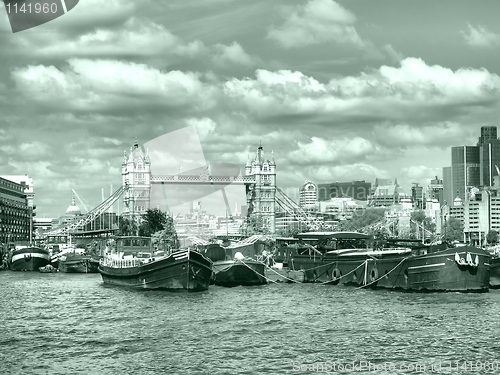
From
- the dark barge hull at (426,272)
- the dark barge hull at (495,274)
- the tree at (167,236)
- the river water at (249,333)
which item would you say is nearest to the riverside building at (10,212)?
the tree at (167,236)

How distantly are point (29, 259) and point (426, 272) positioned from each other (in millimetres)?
66454

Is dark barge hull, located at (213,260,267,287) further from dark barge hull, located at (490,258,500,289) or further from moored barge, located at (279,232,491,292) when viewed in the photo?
dark barge hull, located at (490,258,500,289)

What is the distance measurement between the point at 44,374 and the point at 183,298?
27.3 metres

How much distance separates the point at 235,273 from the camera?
79.6 meters

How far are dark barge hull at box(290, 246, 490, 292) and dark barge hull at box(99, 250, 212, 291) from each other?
13728 mm

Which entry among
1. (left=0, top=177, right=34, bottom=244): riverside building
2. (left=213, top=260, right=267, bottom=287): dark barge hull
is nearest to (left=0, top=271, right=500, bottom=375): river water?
(left=213, top=260, right=267, bottom=287): dark barge hull

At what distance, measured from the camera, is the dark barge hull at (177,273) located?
225ft

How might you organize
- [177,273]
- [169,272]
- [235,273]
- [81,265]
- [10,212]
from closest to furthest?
[177,273] < [169,272] < [235,273] < [81,265] < [10,212]

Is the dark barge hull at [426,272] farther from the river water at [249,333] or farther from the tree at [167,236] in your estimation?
the tree at [167,236]

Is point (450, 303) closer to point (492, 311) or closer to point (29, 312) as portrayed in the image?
point (492, 311)

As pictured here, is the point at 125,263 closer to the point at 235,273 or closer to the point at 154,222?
the point at 235,273

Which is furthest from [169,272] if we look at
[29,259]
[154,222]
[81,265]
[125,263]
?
[154,222]

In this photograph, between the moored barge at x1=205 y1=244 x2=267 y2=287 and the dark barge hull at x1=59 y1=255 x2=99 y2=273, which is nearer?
the moored barge at x1=205 y1=244 x2=267 y2=287

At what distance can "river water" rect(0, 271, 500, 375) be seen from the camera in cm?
3869
